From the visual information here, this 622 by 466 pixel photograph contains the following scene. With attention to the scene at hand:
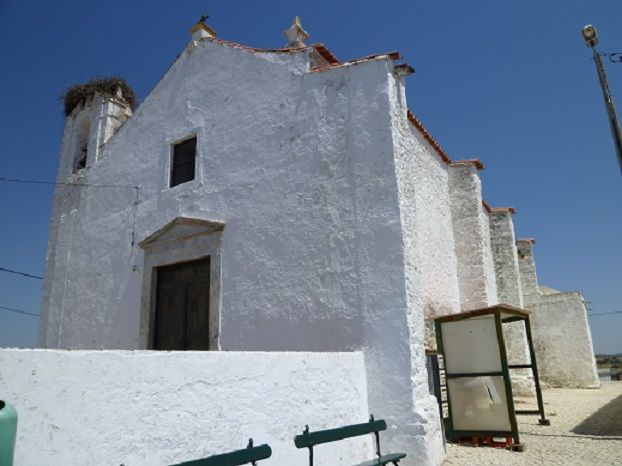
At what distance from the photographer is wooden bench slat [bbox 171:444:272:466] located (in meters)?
2.92

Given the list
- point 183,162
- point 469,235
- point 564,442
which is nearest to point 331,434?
point 564,442

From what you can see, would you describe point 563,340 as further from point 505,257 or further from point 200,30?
point 200,30

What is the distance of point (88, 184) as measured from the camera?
9.76m

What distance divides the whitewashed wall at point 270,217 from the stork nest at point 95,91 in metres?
1.58

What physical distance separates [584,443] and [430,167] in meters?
5.37

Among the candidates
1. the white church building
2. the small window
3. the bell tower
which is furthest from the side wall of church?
the bell tower

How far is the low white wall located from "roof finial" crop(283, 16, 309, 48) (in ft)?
17.4

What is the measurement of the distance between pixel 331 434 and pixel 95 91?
9.48 meters

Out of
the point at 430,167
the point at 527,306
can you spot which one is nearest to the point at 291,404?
the point at 430,167

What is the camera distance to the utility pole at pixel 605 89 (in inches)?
265

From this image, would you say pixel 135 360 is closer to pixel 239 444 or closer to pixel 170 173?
pixel 239 444

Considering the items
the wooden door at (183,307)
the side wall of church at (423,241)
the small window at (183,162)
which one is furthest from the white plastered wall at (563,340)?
the small window at (183,162)

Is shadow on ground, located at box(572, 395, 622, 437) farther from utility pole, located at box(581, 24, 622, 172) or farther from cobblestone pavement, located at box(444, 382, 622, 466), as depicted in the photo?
utility pole, located at box(581, 24, 622, 172)

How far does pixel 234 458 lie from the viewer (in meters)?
3.14
